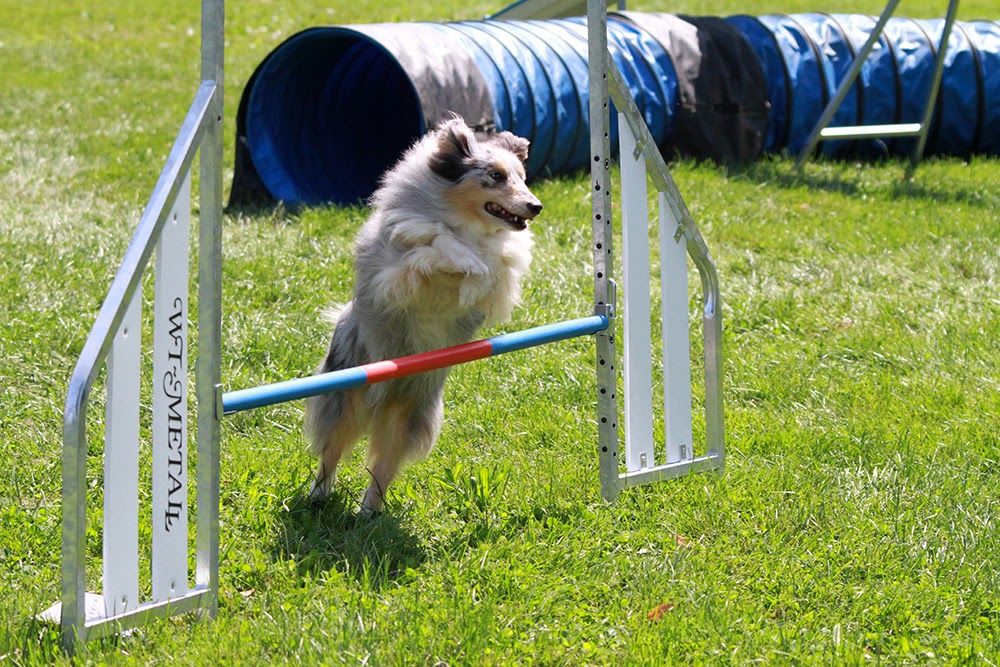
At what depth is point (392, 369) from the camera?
3432 mm

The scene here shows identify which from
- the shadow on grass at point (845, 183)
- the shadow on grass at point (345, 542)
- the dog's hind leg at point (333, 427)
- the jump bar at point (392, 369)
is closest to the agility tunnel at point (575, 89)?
the shadow on grass at point (845, 183)

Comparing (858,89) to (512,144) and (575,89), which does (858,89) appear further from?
(512,144)

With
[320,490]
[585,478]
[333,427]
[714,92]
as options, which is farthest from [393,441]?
[714,92]

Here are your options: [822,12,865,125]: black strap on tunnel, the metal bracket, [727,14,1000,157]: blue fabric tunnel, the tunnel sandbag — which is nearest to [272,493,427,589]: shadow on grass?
the metal bracket

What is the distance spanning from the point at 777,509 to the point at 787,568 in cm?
39

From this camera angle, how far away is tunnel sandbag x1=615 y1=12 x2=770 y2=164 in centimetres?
919

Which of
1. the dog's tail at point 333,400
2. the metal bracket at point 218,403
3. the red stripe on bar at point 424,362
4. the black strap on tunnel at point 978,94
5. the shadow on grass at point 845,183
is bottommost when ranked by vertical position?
the shadow on grass at point 845,183

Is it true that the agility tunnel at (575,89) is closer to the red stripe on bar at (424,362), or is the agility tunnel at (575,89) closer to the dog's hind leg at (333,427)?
the dog's hind leg at (333,427)

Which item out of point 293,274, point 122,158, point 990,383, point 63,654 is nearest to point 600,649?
point 63,654

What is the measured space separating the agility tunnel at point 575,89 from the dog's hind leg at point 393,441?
3.71 meters

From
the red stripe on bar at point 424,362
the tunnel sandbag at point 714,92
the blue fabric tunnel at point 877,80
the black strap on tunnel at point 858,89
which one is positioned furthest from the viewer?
the black strap on tunnel at point 858,89

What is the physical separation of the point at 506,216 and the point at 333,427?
0.94 meters

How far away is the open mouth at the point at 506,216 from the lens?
4.16 m

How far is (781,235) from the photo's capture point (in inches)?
293
